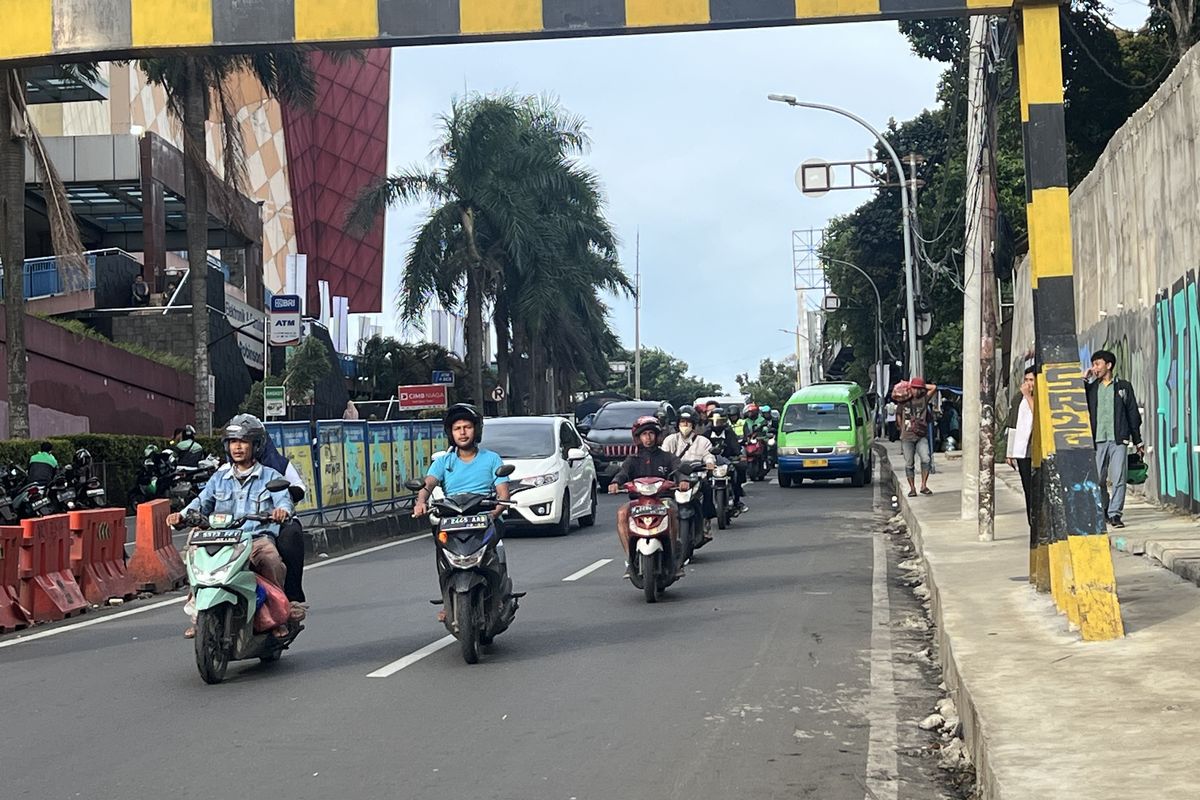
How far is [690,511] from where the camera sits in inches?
568

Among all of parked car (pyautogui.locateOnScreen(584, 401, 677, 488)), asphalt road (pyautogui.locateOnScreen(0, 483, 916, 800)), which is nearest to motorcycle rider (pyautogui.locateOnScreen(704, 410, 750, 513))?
asphalt road (pyautogui.locateOnScreen(0, 483, 916, 800))

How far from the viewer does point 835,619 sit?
38.0 ft

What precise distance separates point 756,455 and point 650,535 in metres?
20.2

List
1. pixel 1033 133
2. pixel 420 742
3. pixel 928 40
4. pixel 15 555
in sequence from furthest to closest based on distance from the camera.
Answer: pixel 928 40 < pixel 15 555 < pixel 1033 133 < pixel 420 742

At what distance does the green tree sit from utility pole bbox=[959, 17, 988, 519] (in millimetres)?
141474

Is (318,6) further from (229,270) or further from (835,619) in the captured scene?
(229,270)

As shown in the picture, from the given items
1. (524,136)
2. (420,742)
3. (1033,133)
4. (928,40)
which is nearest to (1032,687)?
(420,742)

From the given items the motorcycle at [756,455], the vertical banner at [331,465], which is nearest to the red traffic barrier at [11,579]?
the vertical banner at [331,465]

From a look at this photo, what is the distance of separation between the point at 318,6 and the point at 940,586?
6514mm

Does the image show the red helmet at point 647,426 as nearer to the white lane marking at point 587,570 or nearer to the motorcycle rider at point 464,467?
the white lane marking at point 587,570

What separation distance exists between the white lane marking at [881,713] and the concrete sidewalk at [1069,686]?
373 mm

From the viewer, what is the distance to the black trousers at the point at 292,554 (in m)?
9.71

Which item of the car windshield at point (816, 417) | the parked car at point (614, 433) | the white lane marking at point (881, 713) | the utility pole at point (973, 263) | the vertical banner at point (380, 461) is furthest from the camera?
the car windshield at point (816, 417)

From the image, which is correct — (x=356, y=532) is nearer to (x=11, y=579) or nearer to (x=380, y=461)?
(x=380, y=461)
